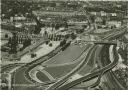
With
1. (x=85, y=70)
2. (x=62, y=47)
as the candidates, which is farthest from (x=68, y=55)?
(x=85, y=70)

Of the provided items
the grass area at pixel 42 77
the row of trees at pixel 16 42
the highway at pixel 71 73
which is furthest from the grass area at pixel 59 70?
the row of trees at pixel 16 42

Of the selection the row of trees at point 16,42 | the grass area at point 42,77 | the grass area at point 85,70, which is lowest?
the grass area at point 85,70

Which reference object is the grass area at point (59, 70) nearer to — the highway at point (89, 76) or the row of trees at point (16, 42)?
the highway at point (89, 76)

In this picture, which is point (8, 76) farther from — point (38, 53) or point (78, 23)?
point (78, 23)

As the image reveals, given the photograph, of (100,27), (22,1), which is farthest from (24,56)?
(22,1)

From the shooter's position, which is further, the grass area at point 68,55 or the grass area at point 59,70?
the grass area at point 68,55

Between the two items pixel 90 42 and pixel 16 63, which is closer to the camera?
pixel 16 63

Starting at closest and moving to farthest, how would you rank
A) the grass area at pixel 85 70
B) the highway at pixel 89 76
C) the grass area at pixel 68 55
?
1. the highway at pixel 89 76
2. the grass area at pixel 85 70
3. the grass area at pixel 68 55
